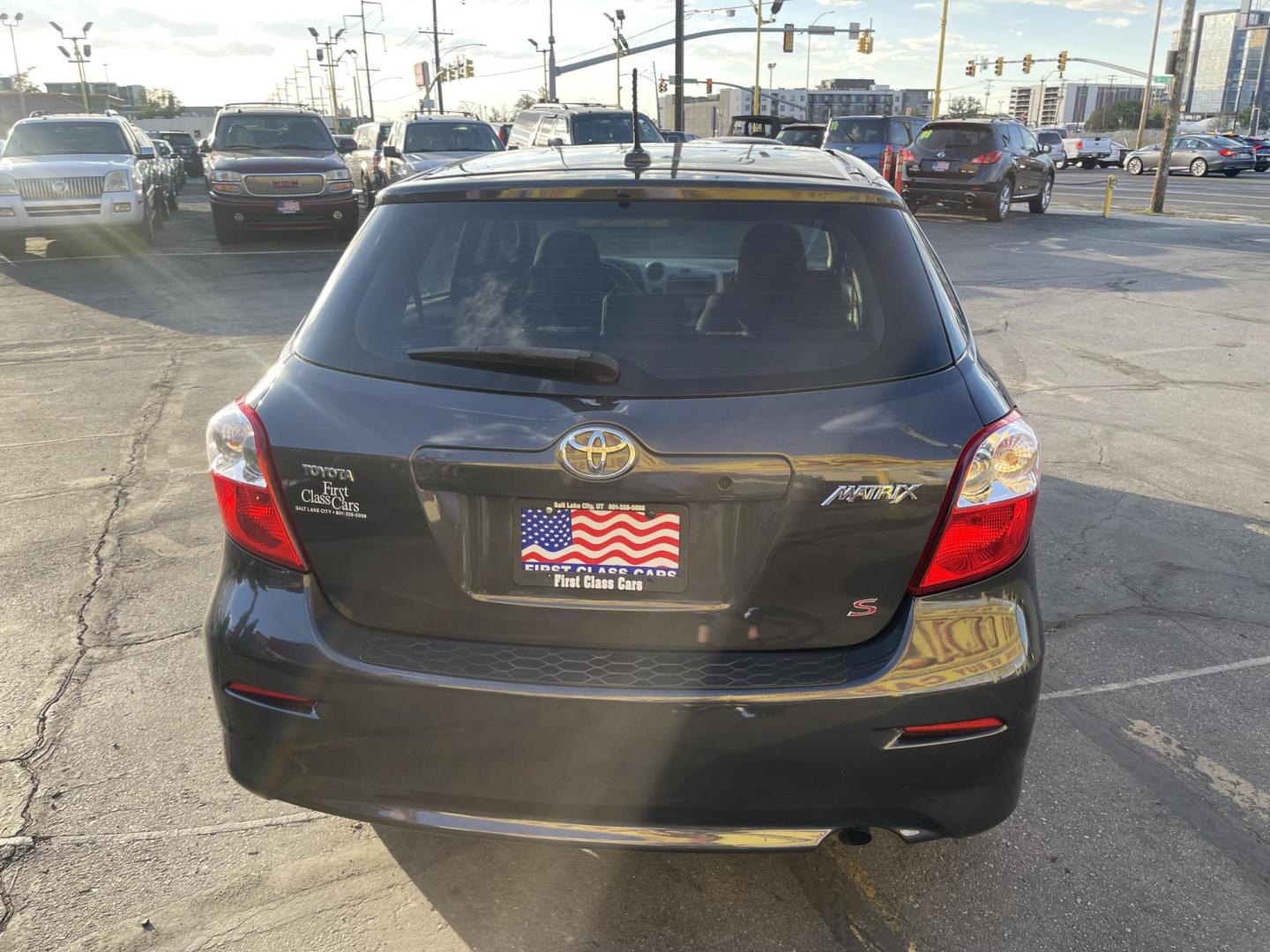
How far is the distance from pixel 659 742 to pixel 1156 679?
2388 millimetres

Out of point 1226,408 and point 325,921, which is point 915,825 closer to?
point 325,921

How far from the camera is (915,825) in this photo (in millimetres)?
2236

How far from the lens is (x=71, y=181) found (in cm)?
1405

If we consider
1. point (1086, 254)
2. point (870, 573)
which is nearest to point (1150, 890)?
point (870, 573)

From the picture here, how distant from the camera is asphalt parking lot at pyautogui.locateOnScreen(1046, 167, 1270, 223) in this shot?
76.4 feet

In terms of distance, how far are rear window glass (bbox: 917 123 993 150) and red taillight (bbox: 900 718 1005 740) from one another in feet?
63.4

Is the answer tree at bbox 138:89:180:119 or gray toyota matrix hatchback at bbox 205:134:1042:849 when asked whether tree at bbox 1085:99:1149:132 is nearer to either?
tree at bbox 138:89:180:119

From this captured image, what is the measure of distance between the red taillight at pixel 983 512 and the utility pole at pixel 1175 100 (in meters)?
21.5

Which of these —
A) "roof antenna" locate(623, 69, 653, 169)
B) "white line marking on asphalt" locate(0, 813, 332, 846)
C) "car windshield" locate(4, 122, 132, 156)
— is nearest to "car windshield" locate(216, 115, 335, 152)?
"car windshield" locate(4, 122, 132, 156)

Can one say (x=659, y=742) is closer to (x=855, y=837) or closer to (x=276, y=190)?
(x=855, y=837)

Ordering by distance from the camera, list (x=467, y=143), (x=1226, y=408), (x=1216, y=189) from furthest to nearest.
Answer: (x=1216, y=189)
(x=467, y=143)
(x=1226, y=408)

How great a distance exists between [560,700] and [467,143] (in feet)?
58.8

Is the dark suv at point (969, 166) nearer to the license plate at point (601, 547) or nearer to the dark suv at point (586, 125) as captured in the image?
the dark suv at point (586, 125)

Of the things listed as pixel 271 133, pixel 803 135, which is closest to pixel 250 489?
pixel 271 133
